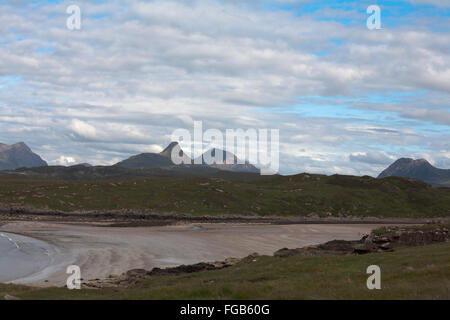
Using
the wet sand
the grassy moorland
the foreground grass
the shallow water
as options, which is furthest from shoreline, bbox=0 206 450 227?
the foreground grass

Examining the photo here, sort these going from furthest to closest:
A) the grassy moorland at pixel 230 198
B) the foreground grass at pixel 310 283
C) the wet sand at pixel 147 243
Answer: the grassy moorland at pixel 230 198 < the wet sand at pixel 147 243 < the foreground grass at pixel 310 283

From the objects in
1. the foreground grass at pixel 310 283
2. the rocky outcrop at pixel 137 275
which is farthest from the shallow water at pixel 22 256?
the foreground grass at pixel 310 283

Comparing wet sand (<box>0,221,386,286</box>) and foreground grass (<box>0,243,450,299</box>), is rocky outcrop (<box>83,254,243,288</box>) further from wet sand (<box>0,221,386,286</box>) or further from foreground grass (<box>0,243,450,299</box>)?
wet sand (<box>0,221,386,286</box>)

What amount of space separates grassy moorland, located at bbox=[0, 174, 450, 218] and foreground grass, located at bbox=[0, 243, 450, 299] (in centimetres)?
8715

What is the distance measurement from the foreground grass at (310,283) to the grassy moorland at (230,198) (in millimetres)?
87153

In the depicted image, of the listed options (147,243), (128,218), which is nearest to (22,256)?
(147,243)

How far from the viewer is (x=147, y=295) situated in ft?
80.2

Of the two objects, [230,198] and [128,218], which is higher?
[230,198]

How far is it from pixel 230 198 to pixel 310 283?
108934 millimetres

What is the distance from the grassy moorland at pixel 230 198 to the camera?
398 ft

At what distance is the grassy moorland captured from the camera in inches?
4776

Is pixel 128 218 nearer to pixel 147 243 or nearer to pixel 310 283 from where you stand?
pixel 147 243

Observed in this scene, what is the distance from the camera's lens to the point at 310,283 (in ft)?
85.6

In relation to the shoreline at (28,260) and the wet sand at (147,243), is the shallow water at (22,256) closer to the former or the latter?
the shoreline at (28,260)
